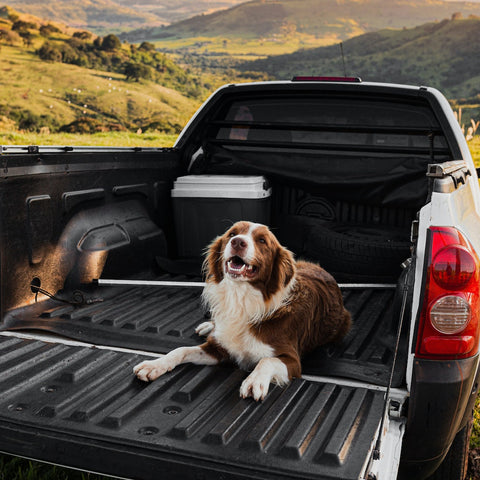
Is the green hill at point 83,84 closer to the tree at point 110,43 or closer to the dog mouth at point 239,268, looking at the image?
the tree at point 110,43

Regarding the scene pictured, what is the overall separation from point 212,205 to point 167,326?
147 cm

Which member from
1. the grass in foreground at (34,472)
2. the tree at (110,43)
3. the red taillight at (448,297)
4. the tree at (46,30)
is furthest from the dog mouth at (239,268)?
the tree at (46,30)

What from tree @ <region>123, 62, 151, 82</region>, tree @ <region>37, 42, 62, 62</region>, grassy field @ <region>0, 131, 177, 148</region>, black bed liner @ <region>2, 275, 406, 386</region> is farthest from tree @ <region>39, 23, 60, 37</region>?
black bed liner @ <region>2, 275, 406, 386</region>

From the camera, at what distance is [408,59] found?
40469mm

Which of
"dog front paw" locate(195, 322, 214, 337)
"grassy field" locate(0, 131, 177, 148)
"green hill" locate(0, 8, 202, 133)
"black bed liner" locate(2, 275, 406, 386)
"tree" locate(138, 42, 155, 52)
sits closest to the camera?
"black bed liner" locate(2, 275, 406, 386)

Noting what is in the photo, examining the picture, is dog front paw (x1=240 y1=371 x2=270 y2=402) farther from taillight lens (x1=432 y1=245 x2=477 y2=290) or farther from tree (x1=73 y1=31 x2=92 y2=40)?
tree (x1=73 y1=31 x2=92 y2=40)

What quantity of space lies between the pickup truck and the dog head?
434 mm

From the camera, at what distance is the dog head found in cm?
297

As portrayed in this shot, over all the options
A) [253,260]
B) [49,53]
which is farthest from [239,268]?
[49,53]

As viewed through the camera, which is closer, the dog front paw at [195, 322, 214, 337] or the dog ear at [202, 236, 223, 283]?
the dog ear at [202, 236, 223, 283]

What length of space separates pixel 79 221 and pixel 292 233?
1797 millimetres

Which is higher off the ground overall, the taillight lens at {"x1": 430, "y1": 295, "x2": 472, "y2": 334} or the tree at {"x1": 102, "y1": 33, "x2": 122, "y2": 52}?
the tree at {"x1": 102, "y1": 33, "x2": 122, "y2": 52}

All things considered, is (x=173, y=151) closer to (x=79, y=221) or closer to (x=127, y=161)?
(x=127, y=161)

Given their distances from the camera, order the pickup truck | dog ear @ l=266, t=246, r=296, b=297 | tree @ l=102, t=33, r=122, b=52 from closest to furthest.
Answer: the pickup truck < dog ear @ l=266, t=246, r=296, b=297 < tree @ l=102, t=33, r=122, b=52
